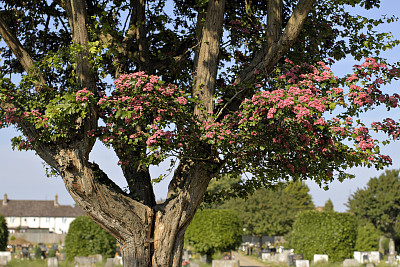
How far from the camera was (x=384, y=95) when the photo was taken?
7.80 meters

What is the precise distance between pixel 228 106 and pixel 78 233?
770 inches

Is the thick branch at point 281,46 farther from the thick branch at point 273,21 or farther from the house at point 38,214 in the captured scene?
the house at point 38,214

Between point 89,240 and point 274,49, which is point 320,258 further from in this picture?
point 274,49

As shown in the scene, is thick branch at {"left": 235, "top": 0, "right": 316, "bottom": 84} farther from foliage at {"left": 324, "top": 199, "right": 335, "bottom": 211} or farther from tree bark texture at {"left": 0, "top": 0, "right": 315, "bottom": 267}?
foliage at {"left": 324, "top": 199, "right": 335, "bottom": 211}

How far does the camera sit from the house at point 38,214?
92.3m

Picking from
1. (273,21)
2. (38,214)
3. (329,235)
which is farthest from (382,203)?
(38,214)

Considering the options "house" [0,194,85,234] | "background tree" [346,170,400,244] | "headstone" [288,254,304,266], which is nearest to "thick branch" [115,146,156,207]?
"headstone" [288,254,304,266]

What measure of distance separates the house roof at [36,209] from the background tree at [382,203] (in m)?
58.3

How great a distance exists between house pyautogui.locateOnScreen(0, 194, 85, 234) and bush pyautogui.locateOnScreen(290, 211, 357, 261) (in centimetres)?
7222

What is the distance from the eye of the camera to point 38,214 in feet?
309

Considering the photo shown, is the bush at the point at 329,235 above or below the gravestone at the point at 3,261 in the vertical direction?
above

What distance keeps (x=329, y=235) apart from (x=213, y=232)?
6.60m

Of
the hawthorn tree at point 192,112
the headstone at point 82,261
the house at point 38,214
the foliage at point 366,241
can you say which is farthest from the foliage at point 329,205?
the hawthorn tree at point 192,112

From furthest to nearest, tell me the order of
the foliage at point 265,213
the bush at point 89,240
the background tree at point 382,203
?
the background tree at point 382,203
the foliage at point 265,213
the bush at point 89,240
